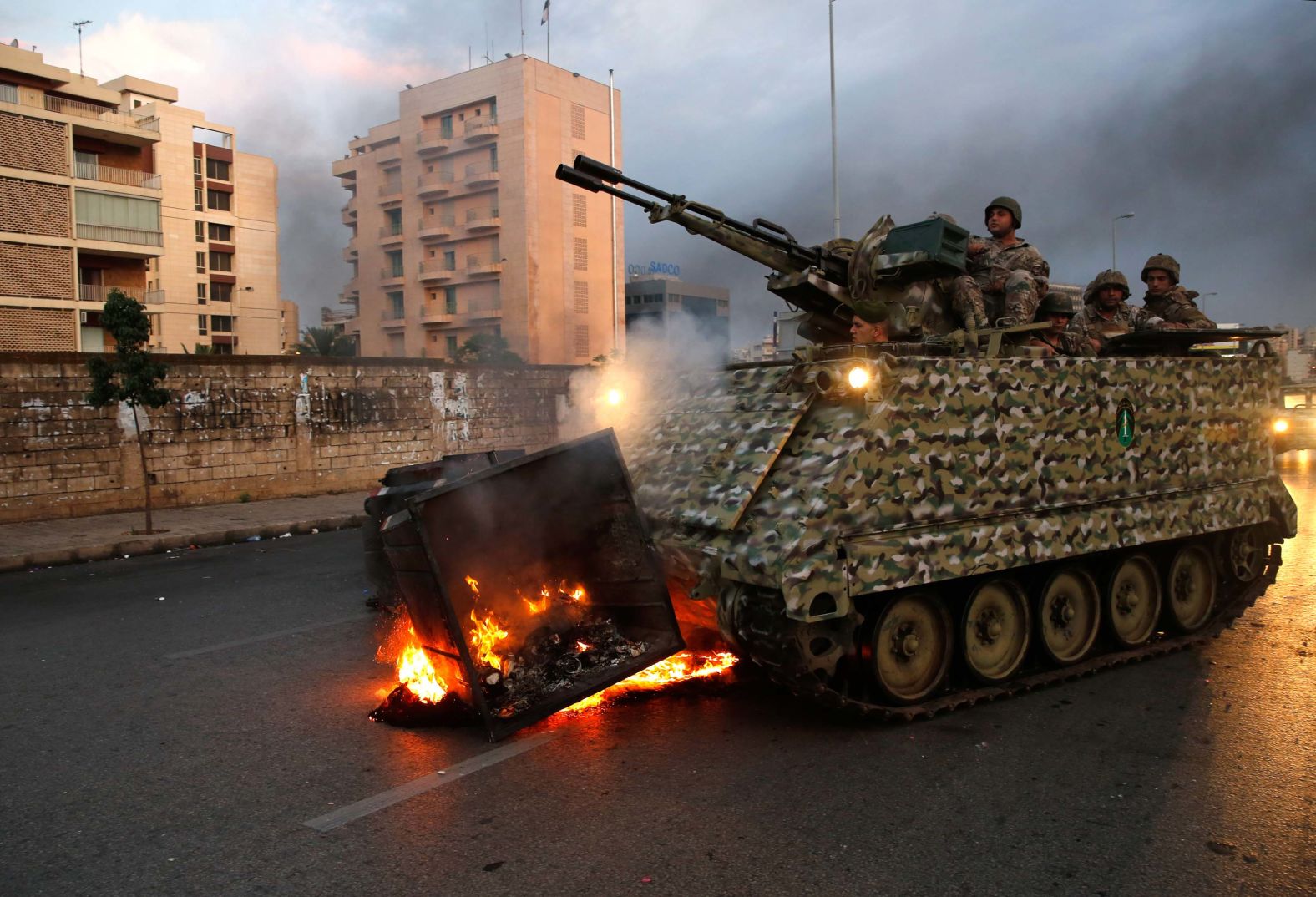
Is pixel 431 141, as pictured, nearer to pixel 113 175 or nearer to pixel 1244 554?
pixel 113 175

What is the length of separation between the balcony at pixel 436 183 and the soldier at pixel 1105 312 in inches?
1835

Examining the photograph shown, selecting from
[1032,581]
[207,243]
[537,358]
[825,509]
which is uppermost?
[207,243]

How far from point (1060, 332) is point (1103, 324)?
1.25m

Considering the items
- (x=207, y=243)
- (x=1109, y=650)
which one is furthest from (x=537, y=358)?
(x=1109, y=650)

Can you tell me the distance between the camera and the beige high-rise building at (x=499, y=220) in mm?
48188

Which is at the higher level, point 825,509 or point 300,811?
point 825,509

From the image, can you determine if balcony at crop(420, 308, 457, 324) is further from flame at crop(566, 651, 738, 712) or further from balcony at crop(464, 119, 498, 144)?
flame at crop(566, 651, 738, 712)

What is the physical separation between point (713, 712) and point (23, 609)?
22.0ft

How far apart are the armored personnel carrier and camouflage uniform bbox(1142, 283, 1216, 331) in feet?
2.93

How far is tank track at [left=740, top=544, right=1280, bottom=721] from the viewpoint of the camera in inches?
204

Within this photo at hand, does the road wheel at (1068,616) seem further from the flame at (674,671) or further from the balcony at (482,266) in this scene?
the balcony at (482,266)

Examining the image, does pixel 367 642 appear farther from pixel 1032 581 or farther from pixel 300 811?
pixel 1032 581

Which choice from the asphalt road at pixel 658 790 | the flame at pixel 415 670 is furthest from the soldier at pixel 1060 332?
the flame at pixel 415 670

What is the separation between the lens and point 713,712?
5.66 m
